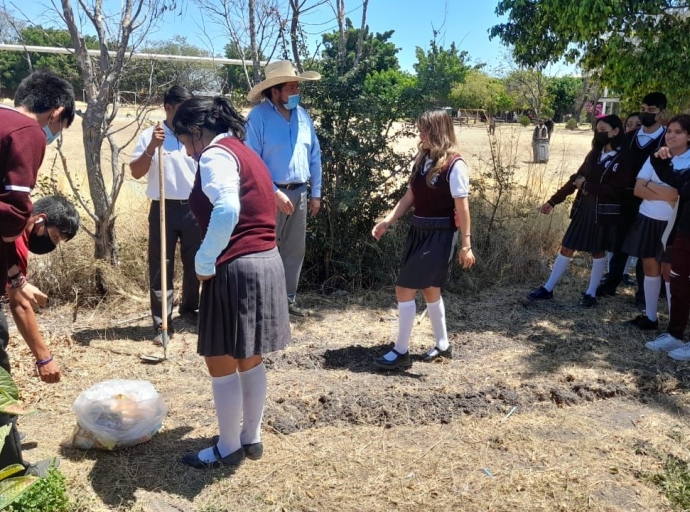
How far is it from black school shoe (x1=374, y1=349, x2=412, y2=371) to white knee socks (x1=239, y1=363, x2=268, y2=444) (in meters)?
1.24

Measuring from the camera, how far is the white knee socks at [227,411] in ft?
9.22

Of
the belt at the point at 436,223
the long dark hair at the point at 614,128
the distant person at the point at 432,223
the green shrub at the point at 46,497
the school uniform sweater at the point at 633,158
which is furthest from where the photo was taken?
the school uniform sweater at the point at 633,158

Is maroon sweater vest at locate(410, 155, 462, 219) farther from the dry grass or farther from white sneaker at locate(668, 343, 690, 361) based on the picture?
white sneaker at locate(668, 343, 690, 361)

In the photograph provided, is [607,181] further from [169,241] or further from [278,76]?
[169,241]

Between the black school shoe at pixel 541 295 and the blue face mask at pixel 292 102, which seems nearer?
the blue face mask at pixel 292 102

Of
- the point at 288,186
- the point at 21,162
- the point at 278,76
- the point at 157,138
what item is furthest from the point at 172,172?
the point at 21,162

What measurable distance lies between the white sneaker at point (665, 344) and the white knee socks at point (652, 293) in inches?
15.5

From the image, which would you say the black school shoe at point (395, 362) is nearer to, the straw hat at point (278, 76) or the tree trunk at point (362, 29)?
the straw hat at point (278, 76)

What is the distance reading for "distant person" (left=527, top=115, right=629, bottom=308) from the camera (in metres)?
5.13

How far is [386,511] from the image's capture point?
2.68 meters

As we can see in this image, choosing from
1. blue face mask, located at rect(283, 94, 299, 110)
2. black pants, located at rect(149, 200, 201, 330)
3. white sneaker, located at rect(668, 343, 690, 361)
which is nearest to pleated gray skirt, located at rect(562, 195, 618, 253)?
white sneaker, located at rect(668, 343, 690, 361)

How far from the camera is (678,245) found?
14.2 ft

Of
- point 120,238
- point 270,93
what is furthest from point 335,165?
point 120,238

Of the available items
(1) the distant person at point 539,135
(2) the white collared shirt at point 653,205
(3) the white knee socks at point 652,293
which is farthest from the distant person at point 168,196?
(1) the distant person at point 539,135
